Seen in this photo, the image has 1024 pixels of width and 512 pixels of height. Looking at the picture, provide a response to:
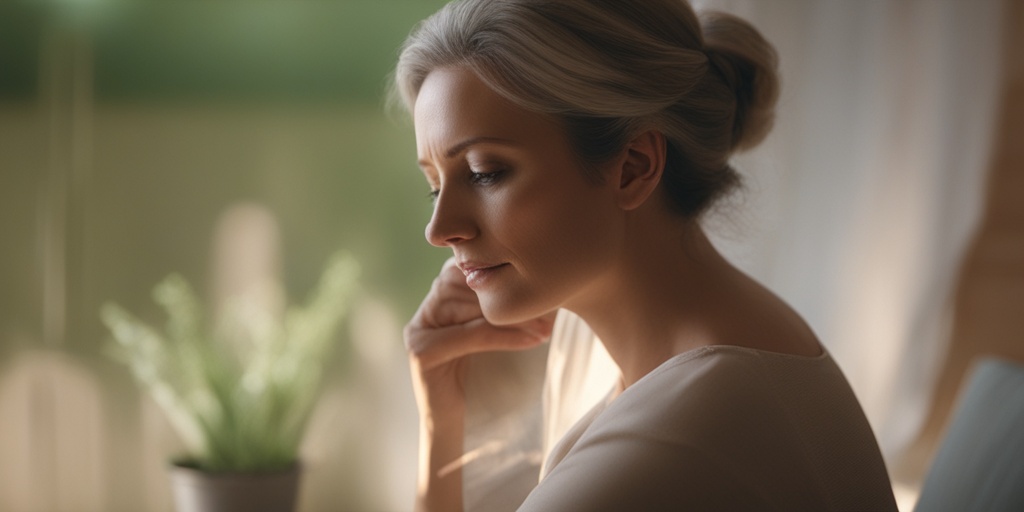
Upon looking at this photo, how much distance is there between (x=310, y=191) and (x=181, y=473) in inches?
35.0

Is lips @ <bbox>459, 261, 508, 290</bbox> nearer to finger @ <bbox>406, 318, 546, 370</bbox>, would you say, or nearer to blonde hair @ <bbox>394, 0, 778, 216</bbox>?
blonde hair @ <bbox>394, 0, 778, 216</bbox>

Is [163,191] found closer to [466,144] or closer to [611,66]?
[466,144]

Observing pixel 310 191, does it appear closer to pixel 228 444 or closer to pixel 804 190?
pixel 228 444

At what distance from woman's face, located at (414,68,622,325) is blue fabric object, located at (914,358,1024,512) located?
67 centimetres

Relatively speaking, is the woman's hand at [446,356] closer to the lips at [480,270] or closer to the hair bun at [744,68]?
the lips at [480,270]

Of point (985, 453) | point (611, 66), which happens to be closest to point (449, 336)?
point (611, 66)

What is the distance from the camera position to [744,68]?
3.95 ft

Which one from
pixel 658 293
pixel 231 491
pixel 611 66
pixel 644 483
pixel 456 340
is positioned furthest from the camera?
pixel 231 491

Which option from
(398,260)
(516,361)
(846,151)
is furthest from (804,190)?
(516,361)

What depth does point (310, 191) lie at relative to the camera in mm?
2902

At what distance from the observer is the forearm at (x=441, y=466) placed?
1.42 m

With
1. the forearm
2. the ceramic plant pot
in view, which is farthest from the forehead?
the ceramic plant pot

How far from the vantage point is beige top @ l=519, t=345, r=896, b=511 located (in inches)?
32.8

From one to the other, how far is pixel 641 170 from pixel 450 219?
0.22 meters
